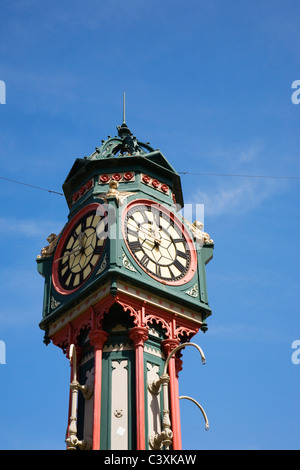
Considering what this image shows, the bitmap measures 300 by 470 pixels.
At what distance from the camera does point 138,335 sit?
31.3m

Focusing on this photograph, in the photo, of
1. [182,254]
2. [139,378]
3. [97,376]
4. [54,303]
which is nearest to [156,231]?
[182,254]

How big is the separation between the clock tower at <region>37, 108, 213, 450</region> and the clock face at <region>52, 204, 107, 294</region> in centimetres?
5

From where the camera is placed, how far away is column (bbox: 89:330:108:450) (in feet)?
96.3

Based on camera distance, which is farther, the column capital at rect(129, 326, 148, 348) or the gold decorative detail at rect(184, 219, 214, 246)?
the gold decorative detail at rect(184, 219, 214, 246)

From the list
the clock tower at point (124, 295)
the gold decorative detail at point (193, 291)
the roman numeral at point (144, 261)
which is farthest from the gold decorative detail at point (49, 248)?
the gold decorative detail at point (193, 291)

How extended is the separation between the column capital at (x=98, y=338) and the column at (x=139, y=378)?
0.90m

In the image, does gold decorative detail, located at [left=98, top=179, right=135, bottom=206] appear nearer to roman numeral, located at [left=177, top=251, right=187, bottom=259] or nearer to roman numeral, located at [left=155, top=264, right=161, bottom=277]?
roman numeral, located at [left=155, top=264, right=161, bottom=277]

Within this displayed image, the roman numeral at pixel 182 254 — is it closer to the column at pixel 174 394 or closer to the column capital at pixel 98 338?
the column at pixel 174 394

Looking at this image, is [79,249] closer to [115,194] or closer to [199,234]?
[115,194]

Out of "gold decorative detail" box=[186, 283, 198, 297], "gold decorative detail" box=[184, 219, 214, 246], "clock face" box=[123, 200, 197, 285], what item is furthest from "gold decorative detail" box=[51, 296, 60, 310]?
"gold decorative detail" box=[184, 219, 214, 246]

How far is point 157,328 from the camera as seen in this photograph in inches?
1278

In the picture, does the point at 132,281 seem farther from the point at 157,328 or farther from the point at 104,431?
the point at 104,431

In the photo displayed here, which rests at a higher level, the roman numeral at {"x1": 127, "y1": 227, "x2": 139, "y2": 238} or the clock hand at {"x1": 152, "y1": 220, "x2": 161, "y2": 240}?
the clock hand at {"x1": 152, "y1": 220, "x2": 161, "y2": 240}
